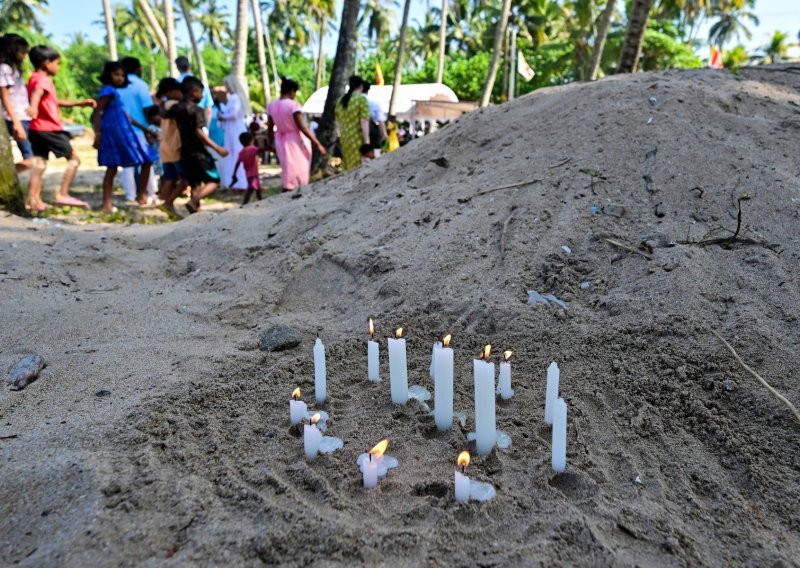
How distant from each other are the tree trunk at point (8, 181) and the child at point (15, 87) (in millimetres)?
821

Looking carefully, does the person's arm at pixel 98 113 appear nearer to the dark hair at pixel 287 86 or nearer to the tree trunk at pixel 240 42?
the dark hair at pixel 287 86

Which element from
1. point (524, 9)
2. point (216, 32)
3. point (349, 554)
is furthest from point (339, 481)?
point (216, 32)

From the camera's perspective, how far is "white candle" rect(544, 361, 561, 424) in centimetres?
205

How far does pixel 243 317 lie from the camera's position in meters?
3.43

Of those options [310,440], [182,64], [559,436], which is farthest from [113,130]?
[559,436]

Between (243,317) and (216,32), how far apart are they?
51079mm

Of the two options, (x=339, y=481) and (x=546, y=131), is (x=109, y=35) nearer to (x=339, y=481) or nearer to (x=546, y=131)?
(x=546, y=131)

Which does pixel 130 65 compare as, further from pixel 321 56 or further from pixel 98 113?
pixel 321 56

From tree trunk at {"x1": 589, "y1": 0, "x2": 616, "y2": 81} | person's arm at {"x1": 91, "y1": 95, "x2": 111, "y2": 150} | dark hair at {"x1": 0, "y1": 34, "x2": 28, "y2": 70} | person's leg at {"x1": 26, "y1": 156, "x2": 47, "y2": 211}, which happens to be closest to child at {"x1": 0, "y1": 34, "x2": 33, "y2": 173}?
dark hair at {"x1": 0, "y1": 34, "x2": 28, "y2": 70}

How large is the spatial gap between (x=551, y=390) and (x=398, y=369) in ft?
1.95

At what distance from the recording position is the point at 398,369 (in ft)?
7.50

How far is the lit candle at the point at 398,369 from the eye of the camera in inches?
87.0

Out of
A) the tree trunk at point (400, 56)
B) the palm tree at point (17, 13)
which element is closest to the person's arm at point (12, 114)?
the tree trunk at point (400, 56)

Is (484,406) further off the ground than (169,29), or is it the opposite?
(169,29)
